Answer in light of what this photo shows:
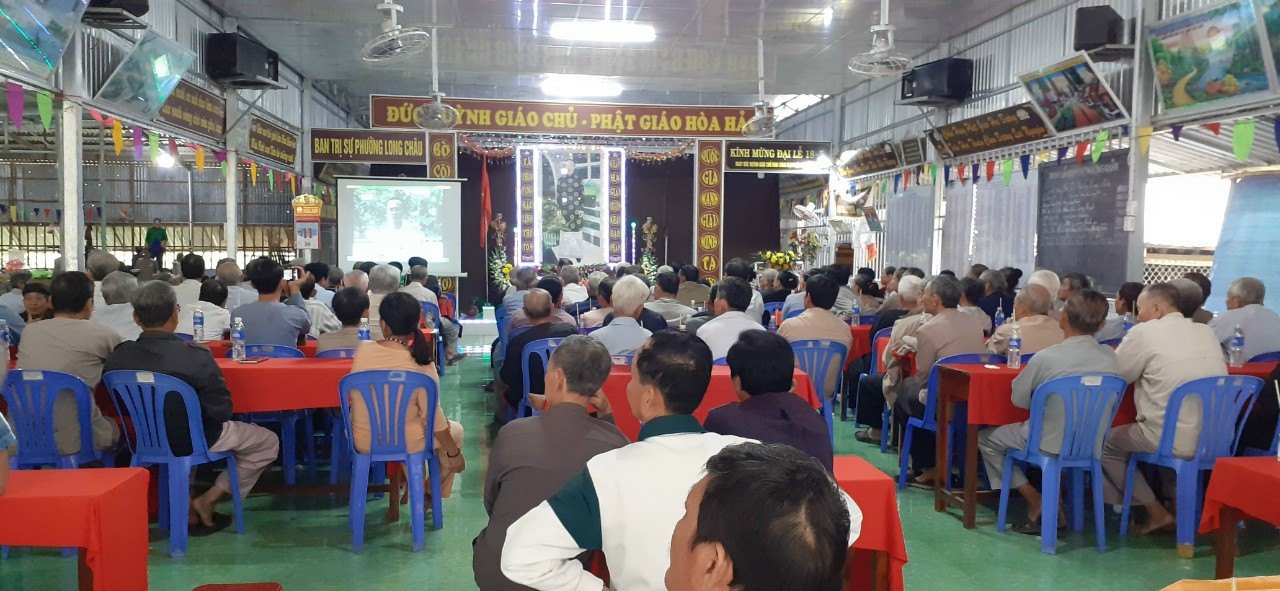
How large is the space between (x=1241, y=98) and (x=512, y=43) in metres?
7.66

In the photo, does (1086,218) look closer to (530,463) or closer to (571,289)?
(571,289)

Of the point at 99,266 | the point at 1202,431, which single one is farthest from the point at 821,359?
the point at 99,266

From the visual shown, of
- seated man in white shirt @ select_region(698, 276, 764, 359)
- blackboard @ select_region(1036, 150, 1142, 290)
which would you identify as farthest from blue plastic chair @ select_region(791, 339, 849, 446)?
blackboard @ select_region(1036, 150, 1142, 290)

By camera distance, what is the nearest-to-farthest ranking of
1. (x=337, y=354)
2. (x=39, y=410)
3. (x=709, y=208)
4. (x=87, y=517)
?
1. (x=87, y=517)
2. (x=39, y=410)
3. (x=337, y=354)
4. (x=709, y=208)

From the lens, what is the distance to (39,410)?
3340mm

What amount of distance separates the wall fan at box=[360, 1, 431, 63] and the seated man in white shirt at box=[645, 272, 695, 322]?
260 cm

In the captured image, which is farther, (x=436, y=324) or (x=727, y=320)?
(x=436, y=324)

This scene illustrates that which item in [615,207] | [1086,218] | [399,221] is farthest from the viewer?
[615,207]

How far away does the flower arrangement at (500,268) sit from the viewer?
1298 cm

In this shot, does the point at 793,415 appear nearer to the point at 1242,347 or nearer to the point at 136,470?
the point at 136,470

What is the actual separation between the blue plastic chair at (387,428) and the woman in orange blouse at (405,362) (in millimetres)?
23

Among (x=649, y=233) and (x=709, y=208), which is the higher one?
(x=709, y=208)

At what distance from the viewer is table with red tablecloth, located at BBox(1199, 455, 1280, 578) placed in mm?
2543

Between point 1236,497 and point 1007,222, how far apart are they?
7.11m
